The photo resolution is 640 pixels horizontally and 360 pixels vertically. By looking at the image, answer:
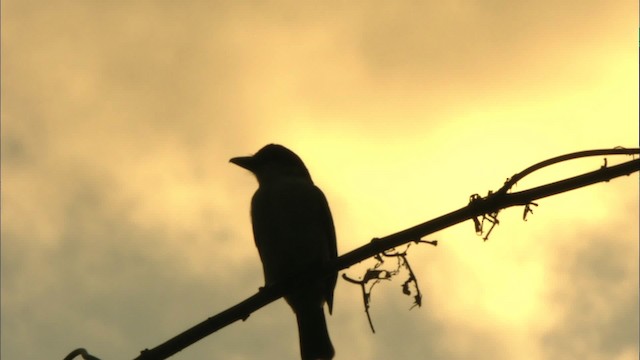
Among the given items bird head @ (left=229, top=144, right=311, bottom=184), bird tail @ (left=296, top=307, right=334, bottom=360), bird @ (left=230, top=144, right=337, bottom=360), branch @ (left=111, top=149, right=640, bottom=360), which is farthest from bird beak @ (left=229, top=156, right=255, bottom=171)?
branch @ (left=111, top=149, right=640, bottom=360)

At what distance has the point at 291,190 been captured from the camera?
6.42 meters

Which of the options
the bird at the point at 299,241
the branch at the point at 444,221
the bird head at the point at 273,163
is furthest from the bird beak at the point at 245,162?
the branch at the point at 444,221

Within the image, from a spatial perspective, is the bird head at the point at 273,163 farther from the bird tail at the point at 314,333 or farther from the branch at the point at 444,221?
the branch at the point at 444,221

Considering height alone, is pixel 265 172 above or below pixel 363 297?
above

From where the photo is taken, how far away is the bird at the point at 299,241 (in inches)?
244

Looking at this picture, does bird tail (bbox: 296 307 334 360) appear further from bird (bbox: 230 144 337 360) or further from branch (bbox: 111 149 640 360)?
branch (bbox: 111 149 640 360)

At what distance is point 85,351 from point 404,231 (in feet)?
3.81

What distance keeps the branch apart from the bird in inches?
133

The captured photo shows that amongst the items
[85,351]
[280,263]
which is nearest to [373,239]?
[85,351]

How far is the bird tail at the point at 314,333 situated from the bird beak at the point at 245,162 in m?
1.29

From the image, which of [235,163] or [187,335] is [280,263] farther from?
[187,335]

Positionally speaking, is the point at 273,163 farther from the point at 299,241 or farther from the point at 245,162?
the point at 299,241

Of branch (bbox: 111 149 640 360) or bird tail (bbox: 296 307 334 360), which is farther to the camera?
bird tail (bbox: 296 307 334 360)

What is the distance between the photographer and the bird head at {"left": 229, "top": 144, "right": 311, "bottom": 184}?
686 cm
